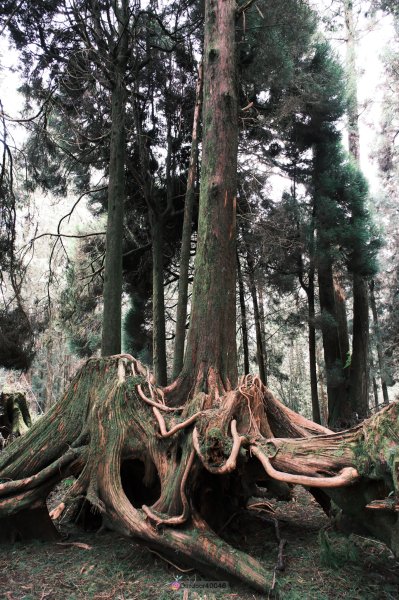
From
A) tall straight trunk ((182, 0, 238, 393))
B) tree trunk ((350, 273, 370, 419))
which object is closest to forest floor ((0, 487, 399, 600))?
tall straight trunk ((182, 0, 238, 393))

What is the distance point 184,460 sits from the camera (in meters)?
3.40

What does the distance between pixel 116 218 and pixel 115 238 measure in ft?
1.28

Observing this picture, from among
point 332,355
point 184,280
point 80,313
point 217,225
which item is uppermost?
point 80,313

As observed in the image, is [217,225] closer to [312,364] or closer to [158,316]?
[158,316]

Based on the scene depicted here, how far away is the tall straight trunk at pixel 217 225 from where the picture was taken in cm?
490

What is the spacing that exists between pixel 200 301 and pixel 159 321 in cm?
600

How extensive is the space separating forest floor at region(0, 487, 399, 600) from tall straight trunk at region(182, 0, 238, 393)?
169 cm

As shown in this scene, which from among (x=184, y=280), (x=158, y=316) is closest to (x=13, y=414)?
(x=158, y=316)

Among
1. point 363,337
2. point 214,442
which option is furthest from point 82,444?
point 363,337

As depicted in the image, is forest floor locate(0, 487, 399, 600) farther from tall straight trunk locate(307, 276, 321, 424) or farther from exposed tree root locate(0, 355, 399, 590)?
tall straight trunk locate(307, 276, 321, 424)

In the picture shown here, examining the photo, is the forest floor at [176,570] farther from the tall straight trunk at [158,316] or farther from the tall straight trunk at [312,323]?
the tall straight trunk at [312,323]

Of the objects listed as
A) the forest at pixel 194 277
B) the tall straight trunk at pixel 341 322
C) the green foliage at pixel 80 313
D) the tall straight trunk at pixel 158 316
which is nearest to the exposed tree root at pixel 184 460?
the forest at pixel 194 277

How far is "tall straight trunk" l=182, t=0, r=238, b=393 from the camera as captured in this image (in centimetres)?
490

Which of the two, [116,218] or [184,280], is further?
[184,280]
